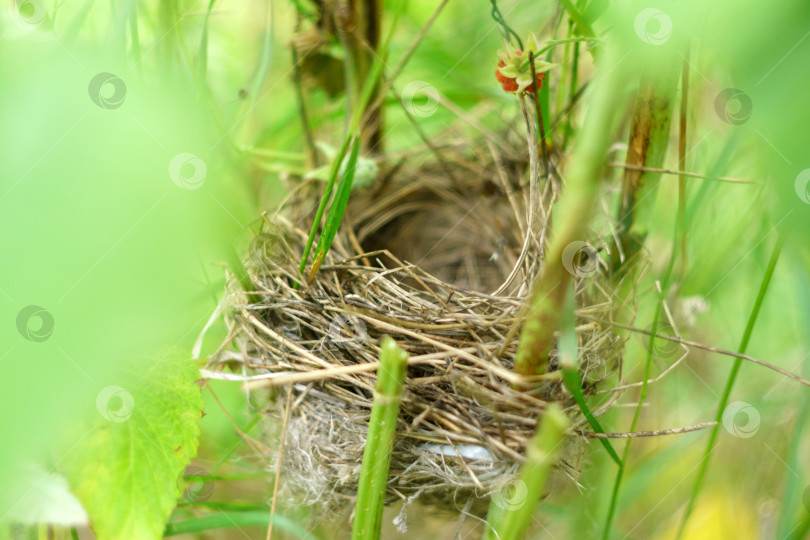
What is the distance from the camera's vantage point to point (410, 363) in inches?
17.6

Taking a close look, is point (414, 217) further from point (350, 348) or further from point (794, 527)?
point (794, 527)

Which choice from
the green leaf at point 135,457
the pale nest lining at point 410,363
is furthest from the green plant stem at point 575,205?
the green leaf at point 135,457

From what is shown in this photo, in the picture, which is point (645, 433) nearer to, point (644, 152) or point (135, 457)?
point (644, 152)

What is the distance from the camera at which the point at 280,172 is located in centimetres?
80

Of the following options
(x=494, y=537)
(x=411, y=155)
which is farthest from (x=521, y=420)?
(x=411, y=155)

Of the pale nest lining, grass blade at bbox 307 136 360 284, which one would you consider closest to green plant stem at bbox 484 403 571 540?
the pale nest lining

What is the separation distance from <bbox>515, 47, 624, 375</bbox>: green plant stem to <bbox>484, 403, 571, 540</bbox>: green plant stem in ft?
0.18

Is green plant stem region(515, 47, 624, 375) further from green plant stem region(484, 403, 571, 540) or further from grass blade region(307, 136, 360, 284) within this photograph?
grass blade region(307, 136, 360, 284)

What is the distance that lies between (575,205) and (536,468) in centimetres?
17

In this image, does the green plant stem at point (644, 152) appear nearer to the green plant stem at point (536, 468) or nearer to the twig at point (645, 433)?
the twig at point (645, 433)

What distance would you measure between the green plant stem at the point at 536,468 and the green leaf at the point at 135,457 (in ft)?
0.90

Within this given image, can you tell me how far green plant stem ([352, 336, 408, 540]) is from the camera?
0.37 meters

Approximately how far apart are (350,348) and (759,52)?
16.0 inches

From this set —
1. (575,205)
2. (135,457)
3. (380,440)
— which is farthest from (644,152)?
(135,457)
